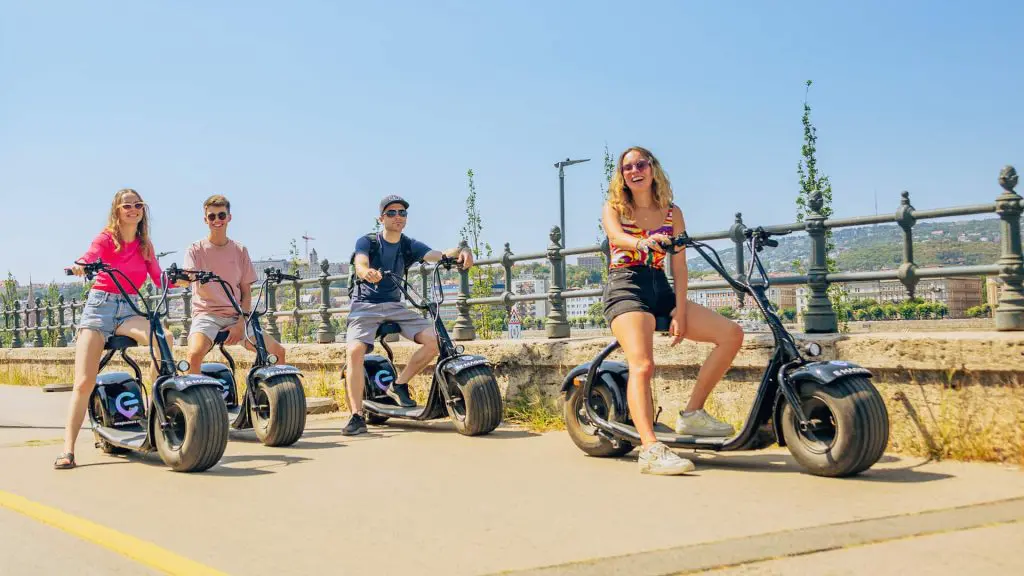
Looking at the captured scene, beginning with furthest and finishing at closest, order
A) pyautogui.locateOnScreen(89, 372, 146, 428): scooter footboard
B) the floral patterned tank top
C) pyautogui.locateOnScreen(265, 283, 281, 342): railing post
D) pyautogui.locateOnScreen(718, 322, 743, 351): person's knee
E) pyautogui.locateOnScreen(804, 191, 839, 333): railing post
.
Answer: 1. pyautogui.locateOnScreen(265, 283, 281, 342): railing post
2. pyautogui.locateOnScreen(89, 372, 146, 428): scooter footboard
3. pyautogui.locateOnScreen(804, 191, 839, 333): railing post
4. the floral patterned tank top
5. pyautogui.locateOnScreen(718, 322, 743, 351): person's knee

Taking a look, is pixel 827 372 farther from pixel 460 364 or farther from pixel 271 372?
pixel 271 372

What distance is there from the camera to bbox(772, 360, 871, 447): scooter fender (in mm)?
5180

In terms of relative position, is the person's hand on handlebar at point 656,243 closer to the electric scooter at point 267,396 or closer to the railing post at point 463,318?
the electric scooter at point 267,396

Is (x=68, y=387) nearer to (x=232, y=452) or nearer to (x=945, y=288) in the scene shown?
(x=232, y=452)

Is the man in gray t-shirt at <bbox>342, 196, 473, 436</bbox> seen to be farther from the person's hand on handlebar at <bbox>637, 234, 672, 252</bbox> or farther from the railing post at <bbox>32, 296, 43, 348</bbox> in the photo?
the railing post at <bbox>32, 296, 43, 348</bbox>

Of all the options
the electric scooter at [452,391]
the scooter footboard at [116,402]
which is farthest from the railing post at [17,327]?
the scooter footboard at [116,402]

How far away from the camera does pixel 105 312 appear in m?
6.84

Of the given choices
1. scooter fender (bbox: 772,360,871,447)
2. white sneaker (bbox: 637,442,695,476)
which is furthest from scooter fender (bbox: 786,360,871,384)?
white sneaker (bbox: 637,442,695,476)

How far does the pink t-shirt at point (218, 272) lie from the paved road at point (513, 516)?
1.73m

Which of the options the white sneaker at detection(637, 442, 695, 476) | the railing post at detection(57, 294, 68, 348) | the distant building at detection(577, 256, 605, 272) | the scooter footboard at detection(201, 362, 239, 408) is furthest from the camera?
the railing post at detection(57, 294, 68, 348)

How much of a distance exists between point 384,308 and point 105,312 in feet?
7.86

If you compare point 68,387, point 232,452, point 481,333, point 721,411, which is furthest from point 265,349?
point 68,387

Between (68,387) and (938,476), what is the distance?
1465cm

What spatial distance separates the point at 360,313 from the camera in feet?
27.9
